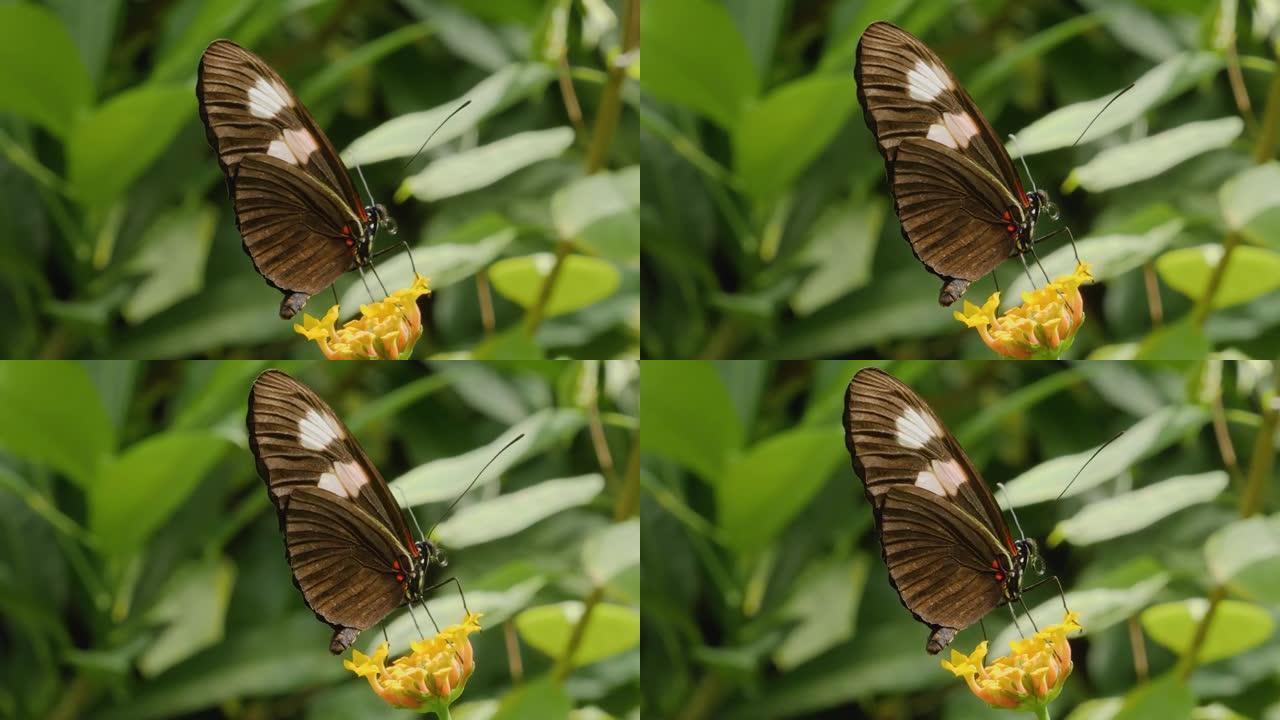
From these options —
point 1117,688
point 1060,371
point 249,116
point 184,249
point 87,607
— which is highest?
point 249,116

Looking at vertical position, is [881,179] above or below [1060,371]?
above

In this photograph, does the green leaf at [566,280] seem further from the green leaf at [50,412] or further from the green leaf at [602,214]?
the green leaf at [50,412]

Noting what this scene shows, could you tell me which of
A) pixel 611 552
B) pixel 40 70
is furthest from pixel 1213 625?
pixel 40 70

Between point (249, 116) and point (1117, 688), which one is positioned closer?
point (249, 116)

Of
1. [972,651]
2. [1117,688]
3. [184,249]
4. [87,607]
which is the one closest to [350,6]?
[184,249]

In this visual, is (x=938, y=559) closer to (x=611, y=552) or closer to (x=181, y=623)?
(x=611, y=552)

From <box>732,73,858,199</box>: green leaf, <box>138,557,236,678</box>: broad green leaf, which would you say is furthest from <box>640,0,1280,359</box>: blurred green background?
<box>138,557,236,678</box>: broad green leaf

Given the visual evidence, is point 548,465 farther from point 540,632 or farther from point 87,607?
point 87,607
